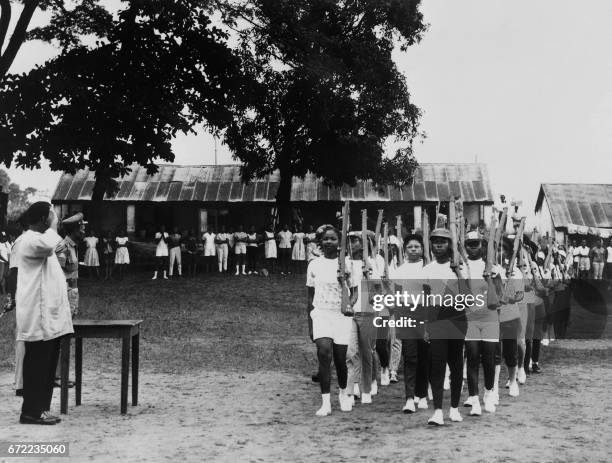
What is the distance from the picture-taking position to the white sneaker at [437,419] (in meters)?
7.24

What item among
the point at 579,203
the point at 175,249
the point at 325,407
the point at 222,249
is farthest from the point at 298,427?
the point at 579,203

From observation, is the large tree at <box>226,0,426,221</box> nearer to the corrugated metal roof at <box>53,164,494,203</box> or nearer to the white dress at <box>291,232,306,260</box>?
the white dress at <box>291,232,306,260</box>

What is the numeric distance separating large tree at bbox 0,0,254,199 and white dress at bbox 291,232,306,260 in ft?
19.6

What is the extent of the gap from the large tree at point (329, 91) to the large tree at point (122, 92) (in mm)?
2769

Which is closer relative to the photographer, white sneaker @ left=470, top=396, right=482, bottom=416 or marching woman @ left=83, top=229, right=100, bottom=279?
white sneaker @ left=470, top=396, right=482, bottom=416

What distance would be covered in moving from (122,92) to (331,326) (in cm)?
1552

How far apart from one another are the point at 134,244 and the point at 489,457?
80.8 ft

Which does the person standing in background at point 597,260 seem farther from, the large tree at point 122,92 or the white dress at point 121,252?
the white dress at point 121,252

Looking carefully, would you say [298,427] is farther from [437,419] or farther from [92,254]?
[92,254]

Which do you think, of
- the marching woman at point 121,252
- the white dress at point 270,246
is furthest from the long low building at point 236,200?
the marching woman at point 121,252

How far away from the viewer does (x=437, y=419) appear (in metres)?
7.25

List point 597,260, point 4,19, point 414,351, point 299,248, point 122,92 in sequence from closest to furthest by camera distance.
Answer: point 414,351 → point 4,19 → point 122,92 → point 299,248 → point 597,260

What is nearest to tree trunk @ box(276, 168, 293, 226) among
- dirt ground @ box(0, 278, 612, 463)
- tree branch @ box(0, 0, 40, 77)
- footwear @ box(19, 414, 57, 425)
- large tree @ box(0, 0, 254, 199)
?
large tree @ box(0, 0, 254, 199)

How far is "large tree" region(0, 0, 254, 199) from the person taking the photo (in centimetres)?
2088
